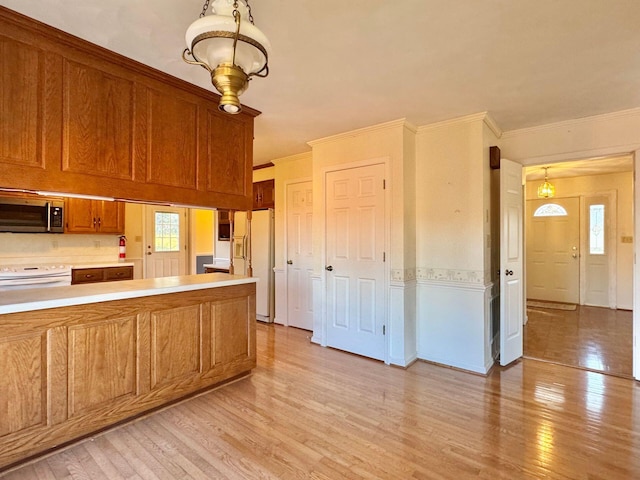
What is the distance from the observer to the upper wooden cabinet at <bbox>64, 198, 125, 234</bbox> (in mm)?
4457

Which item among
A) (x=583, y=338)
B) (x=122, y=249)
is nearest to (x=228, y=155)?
(x=122, y=249)

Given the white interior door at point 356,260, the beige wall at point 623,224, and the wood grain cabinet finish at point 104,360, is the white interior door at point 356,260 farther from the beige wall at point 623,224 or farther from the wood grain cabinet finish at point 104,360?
the beige wall at point 623,224

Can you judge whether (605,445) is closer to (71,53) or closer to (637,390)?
(637,390)

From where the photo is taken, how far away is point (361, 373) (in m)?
3.21

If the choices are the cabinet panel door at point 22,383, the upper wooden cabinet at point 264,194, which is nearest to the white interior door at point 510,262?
the upper wooden cabinet at point 264,194

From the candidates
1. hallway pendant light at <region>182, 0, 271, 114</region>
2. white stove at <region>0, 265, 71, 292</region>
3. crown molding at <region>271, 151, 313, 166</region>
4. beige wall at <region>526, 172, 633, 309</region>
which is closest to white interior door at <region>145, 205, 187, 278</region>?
white stove at <region>0, 265, 71, 292</region>

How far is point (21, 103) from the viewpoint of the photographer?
1.91 meters

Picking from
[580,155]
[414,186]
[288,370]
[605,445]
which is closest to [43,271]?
[288,370]

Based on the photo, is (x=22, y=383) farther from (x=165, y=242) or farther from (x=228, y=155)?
(x=165, y=242)

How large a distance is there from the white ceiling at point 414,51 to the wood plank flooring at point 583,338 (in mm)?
2438

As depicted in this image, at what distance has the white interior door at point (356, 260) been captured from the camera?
356cm

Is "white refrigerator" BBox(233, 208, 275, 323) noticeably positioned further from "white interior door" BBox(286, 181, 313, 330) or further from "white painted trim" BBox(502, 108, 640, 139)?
"white painted trim" BBox(502, 108, 640, 139)

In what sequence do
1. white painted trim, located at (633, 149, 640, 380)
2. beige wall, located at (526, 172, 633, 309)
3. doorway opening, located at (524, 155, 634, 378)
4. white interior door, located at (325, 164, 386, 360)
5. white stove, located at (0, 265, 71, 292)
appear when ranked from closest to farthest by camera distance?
white painted trim, located at (633, 149, 640, 380)
white interior door, located at (325, 164, 386, 360)
white stove, located at (0, 265, 71, 292)
doorway opening, located at (524, 155, 634, 378)
beige wall, located at (526, 172, 633, 309)

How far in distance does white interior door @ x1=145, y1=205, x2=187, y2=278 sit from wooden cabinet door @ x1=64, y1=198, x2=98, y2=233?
125 centimetres
